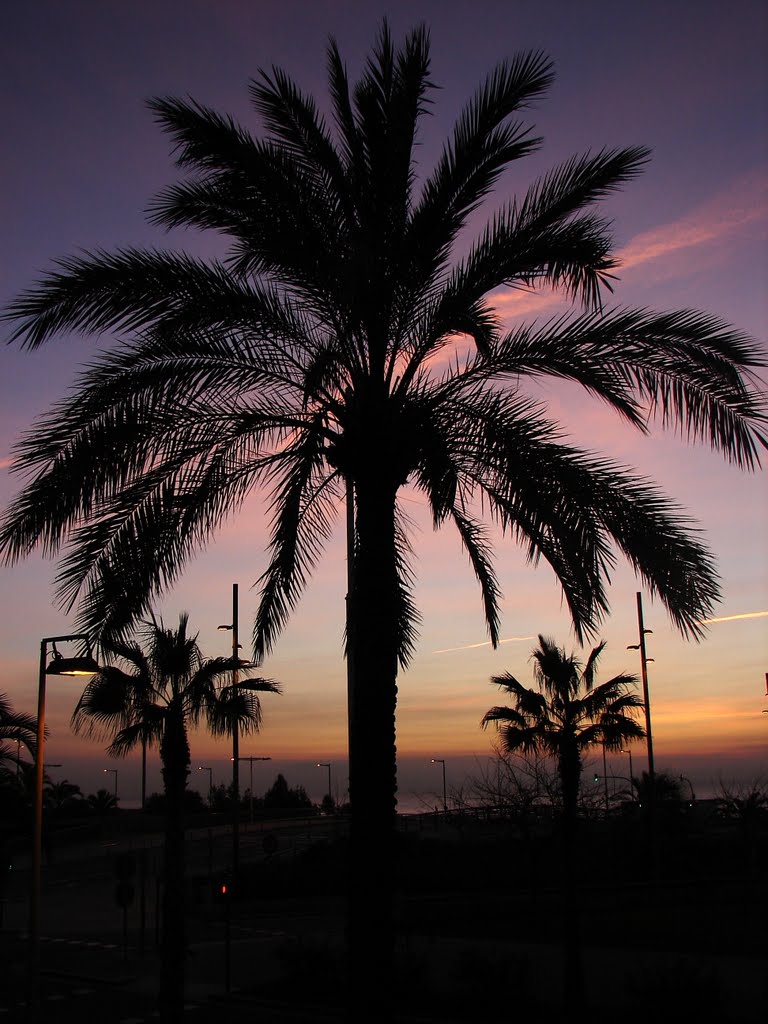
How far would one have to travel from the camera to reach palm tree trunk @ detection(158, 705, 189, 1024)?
16.4 meters

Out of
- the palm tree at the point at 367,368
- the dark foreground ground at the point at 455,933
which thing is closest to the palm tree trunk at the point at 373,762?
the palm tree at the point at 367,368

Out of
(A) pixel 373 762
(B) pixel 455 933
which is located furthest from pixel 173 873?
(B) pixel 455 933

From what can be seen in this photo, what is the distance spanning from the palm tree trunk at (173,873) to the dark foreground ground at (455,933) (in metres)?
2.26

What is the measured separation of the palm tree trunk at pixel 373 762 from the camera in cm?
859

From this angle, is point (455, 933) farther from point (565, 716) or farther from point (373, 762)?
point (373, 762)

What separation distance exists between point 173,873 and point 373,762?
1030 centimetres

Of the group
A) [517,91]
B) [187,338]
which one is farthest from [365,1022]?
[517,91]

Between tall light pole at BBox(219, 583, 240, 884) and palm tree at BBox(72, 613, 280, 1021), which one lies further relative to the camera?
tall light pole at BBox(219, 583, 240, 884)

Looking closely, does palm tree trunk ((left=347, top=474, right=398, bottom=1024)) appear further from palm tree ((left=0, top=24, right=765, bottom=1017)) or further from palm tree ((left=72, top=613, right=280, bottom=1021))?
palm tree ((left=72, top=613, right=280, bottom=1021))

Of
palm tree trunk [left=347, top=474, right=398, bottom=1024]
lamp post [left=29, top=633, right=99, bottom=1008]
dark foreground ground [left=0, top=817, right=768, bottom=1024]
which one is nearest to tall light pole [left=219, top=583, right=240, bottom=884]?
dark foreground ground [left=0, top=817, right=768, bottom=1024]

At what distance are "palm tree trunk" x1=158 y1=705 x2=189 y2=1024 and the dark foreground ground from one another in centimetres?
226

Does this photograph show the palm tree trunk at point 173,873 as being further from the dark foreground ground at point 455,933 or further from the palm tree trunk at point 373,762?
the palm tree trunk at point 373,762

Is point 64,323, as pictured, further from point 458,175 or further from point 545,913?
point 545,913

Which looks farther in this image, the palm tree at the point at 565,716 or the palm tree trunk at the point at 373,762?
the palm tree at the point at 565,716
